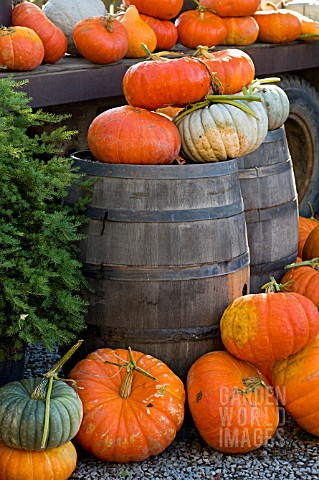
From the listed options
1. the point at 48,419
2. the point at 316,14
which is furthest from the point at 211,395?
the point at 316,14

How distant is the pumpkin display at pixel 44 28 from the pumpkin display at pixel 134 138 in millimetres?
1103

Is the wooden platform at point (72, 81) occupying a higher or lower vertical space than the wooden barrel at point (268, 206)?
higher

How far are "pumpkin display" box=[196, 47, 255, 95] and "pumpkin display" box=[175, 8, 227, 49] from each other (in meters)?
1.30

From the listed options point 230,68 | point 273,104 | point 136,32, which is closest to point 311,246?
point 273,104

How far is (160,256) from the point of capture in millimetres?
3082

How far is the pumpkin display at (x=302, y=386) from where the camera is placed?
3117 millimetres

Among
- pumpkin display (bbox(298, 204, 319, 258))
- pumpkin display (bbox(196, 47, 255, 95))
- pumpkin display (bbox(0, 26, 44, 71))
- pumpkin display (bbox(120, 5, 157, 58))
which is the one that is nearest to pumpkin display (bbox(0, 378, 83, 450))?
pumpkin display (bbox(196, 47, 255, 95))

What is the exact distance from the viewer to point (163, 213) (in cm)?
307

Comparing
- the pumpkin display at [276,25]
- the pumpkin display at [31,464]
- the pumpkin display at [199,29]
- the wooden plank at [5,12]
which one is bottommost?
the pumpkin display at [31,464]

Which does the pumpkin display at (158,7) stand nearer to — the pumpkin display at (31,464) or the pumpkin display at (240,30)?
the pumpkin display at (240,30)

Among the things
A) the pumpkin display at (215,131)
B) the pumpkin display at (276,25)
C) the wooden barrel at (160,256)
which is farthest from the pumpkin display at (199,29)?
the wooden barrel at (160,256)

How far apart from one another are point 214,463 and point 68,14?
2.74 meters

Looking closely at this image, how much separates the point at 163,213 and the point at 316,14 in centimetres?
380

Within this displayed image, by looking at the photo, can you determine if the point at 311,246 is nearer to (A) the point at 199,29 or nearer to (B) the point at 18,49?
(A) the point at 199,29
